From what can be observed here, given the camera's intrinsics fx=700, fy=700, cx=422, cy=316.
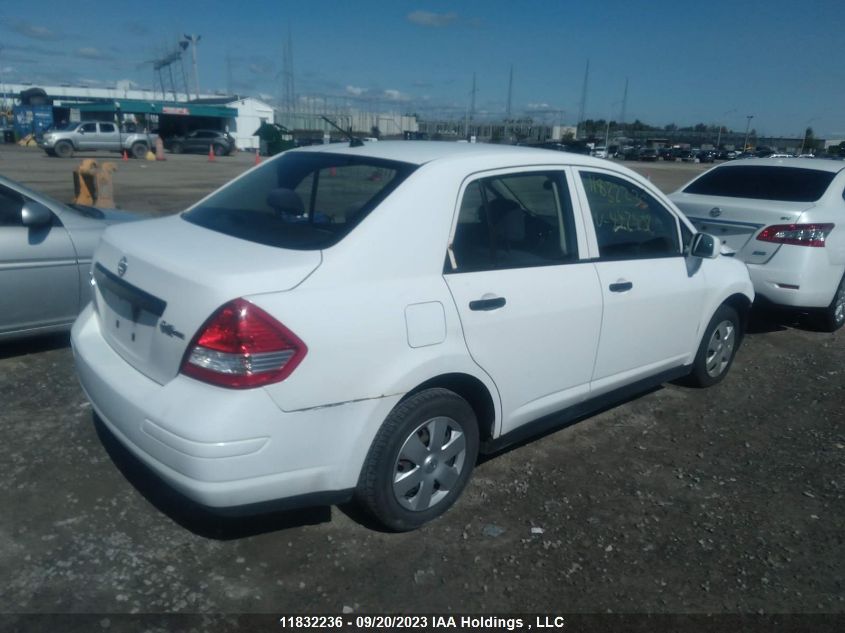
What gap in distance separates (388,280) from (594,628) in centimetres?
162

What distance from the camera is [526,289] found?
3.46 meters

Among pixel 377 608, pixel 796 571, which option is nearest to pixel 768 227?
pixel 796 571

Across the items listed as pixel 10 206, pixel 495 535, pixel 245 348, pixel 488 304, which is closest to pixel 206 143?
pixel 10 206

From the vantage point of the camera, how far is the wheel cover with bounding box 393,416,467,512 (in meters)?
3.16

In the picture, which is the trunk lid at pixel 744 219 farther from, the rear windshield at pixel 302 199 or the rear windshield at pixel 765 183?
the rear windshield at pixel 302 199

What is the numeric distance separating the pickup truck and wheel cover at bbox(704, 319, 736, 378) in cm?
3717

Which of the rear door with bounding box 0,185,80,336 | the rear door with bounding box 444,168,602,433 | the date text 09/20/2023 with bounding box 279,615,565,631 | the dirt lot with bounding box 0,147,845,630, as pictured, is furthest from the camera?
the rear door with bounding box 0,185,80,336

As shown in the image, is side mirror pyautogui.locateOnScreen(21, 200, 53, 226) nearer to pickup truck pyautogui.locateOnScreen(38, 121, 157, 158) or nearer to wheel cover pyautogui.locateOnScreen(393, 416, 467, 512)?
wheel cover pyautogui.locateOnScreen(393, 416, 467, 512)

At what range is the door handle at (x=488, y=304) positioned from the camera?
3.20 meters

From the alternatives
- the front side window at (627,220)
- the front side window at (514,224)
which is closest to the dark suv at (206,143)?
the front side window at (627,220)

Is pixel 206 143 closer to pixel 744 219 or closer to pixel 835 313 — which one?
pixel 744 219

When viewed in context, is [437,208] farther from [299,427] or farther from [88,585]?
[88,585]

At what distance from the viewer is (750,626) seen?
282 cm

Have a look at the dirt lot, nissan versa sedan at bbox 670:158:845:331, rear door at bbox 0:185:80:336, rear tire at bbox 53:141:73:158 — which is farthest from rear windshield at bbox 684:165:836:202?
rear tire at bbox 53:141:73:158
